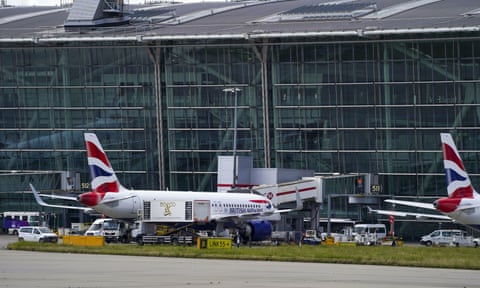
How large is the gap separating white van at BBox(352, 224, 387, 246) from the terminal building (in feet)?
13.1

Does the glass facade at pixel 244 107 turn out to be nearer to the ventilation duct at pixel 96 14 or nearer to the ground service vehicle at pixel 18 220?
the ventilation duct at pixel 96 14

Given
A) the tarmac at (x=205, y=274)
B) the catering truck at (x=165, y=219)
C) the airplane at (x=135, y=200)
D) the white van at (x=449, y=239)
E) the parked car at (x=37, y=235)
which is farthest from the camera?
the white van at (x=449, y=239)

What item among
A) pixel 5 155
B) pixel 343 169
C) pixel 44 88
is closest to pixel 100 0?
pixel 44 88

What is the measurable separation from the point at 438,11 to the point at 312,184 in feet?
71.4

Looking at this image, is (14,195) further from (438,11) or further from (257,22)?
(438,11)

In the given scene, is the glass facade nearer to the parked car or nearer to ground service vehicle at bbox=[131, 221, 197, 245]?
ground service vehicle at bbox=[131, 221, 197, 245]

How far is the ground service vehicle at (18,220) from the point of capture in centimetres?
11544

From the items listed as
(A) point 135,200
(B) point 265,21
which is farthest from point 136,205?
(B) point 265,21

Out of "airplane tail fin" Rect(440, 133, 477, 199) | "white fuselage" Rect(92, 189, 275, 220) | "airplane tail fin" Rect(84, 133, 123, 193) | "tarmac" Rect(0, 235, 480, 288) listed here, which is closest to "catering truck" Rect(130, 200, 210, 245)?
"white fuselage" Rect(92, 189, 275, 220)

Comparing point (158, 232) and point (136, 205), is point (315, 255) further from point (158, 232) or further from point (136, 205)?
point (136, 205)

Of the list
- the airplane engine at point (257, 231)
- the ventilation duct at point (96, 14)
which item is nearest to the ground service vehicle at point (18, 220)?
the ventilation duct at point (96, 14)

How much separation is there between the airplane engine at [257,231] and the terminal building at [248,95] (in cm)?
1050

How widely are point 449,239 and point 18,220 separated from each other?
43816 millimetres

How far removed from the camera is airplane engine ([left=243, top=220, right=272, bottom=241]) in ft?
298
